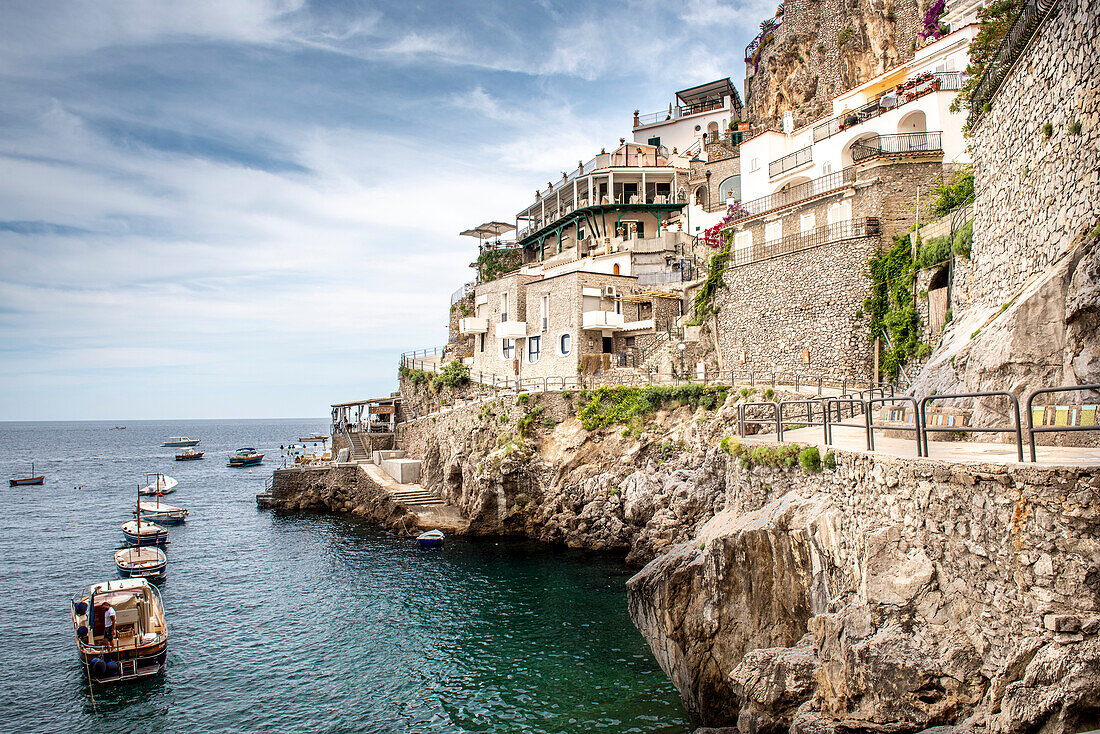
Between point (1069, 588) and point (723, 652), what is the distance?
6.86 m

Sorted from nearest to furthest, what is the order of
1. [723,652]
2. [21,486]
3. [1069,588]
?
[1069,588], [723,652], [21,486]

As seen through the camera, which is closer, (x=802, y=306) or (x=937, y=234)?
(x=937, y=234)

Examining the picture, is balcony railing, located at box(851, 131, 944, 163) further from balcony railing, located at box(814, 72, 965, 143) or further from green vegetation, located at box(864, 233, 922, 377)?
green vegetation, located at box(864, 233, 922, 377)

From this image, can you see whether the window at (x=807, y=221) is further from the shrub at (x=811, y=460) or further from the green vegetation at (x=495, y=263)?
the green vegetation at (x=495, y=263)

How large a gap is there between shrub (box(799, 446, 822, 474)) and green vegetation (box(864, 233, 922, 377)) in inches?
555

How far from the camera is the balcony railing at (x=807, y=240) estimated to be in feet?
88.2

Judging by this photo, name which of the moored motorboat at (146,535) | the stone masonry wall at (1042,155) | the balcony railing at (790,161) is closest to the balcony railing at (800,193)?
the balcony railing at (790,161)

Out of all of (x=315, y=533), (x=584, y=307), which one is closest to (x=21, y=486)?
(x=315, y=533)

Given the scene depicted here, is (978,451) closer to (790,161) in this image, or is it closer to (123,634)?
(123,634)

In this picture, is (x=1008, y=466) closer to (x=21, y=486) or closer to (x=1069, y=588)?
(x=1069, y=588)

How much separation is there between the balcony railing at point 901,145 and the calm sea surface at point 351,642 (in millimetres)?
20754

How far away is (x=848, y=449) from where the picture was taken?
34.2ft

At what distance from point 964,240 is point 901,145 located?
11.5m

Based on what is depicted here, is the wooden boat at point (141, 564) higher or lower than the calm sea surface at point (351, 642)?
higher
